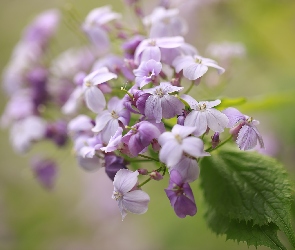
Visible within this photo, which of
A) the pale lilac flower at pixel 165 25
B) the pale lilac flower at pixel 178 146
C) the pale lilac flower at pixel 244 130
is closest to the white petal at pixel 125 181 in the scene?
the pale lilac flower at pixel 178 146

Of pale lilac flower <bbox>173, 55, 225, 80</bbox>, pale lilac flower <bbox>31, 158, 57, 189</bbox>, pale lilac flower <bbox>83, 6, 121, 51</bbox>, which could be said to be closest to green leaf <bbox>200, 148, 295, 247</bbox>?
pale lilac flower <bbox>173, 55, 225, 80</bbox>

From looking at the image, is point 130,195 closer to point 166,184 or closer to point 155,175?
point 155,175

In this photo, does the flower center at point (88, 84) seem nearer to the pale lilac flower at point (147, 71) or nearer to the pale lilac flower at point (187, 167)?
the pale lilac flower at point (147, 71)

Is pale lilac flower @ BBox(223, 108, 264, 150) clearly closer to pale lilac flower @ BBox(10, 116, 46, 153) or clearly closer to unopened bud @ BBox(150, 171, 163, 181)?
unopened bud @ BBox(150, 171, 163, 181)

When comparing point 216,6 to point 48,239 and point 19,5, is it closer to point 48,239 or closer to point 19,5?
point 48,239

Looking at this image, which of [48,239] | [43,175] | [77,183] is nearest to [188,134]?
[43,175]

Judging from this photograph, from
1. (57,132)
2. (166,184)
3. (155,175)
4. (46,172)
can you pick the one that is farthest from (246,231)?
(166,184)

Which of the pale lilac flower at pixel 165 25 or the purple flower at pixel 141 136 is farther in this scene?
the pale lilac flower at pixel 165 25
